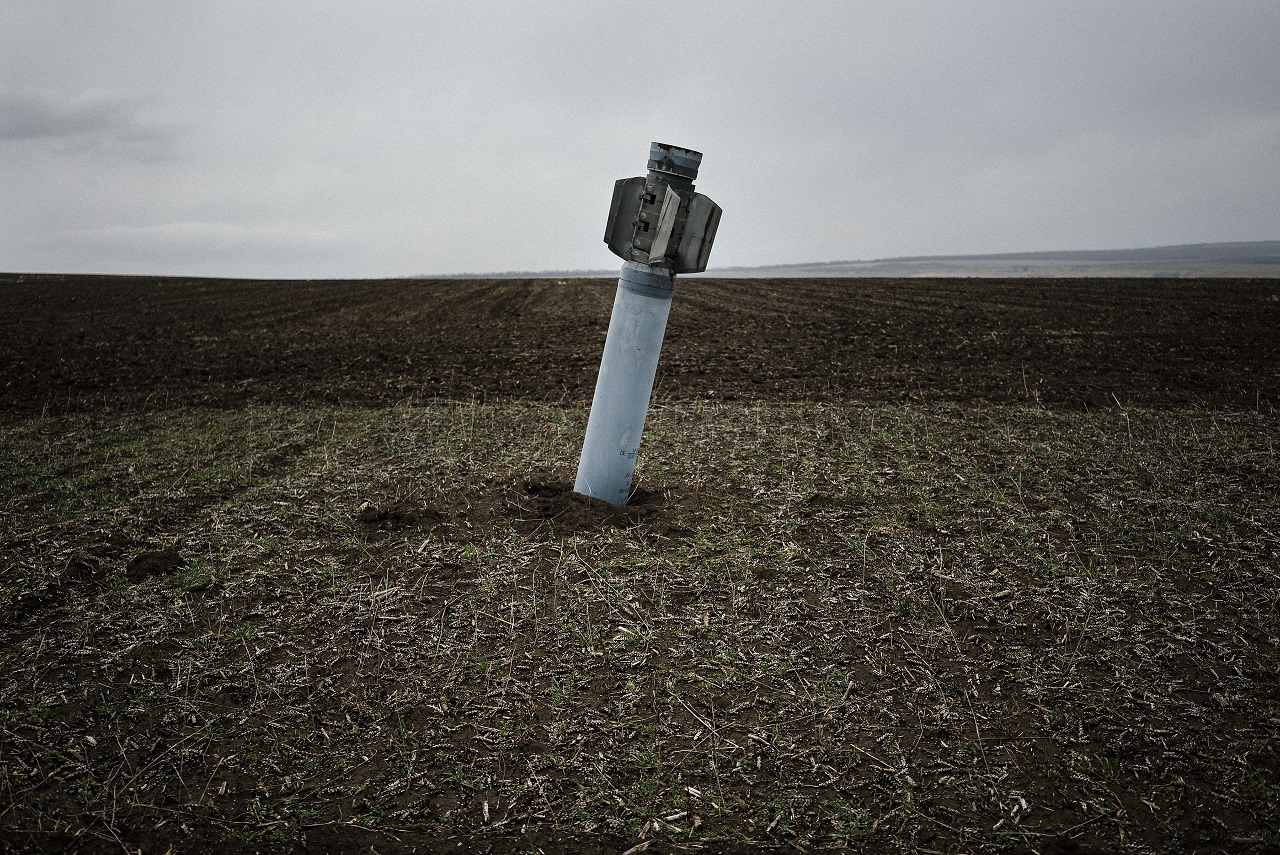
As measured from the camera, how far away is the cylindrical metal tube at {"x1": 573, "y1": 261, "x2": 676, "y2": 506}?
507cm

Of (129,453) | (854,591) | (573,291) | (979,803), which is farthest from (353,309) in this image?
(979,803)

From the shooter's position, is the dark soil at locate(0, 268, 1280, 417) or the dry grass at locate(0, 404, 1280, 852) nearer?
the dry grass at locate(0, 404, 1280, 852)

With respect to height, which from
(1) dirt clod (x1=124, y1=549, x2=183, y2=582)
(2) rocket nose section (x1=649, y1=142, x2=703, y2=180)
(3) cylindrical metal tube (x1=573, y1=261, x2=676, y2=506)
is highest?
(2) rocket nose section (x1=649, y1=142, x2=703, y2=180)

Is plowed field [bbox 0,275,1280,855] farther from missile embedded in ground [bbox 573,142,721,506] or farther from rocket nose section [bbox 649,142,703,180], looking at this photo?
rocket nose section [bbox 649,142,703,180]

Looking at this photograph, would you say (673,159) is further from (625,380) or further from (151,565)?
(151,565)

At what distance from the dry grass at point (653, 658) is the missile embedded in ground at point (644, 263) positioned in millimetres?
803

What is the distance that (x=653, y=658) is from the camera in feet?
13.0

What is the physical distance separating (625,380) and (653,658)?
80.8 inches

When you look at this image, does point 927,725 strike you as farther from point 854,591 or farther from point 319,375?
point 319,375

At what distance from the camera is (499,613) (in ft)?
14.3

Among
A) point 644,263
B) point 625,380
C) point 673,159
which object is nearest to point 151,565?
point 625,380

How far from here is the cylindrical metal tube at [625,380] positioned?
5066 millimetres

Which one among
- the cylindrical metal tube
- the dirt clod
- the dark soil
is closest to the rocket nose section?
the cylindrical metal tube

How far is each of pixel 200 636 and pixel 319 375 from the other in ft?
28.7
